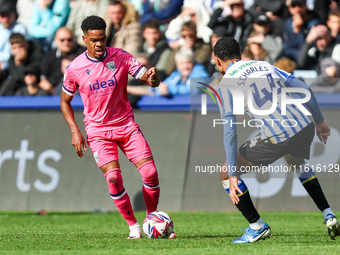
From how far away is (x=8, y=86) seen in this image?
39.7ft

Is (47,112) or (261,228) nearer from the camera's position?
(261,228)

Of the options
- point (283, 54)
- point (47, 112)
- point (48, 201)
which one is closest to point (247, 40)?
point (283, 54)

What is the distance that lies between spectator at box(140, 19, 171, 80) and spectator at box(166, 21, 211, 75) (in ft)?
0.68

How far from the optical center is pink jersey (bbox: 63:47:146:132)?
248 inches

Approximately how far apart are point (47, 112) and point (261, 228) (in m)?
6.35

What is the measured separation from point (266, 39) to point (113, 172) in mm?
5845

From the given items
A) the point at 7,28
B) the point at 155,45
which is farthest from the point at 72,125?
the point at 7,28

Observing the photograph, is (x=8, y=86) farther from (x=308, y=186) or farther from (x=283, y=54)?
(x=308, y=186)

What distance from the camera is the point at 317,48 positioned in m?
10.6

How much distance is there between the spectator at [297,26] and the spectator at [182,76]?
70.8 inches

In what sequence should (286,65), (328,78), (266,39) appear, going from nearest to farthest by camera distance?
(328,78) < (286,65) < (266,39)

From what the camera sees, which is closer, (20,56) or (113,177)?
(113,177)

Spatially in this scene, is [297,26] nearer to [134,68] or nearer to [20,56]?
[134,68]

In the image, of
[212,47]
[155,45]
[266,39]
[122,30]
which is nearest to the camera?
[266,39]
